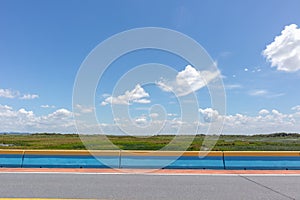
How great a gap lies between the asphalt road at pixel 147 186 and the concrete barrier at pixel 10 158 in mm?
1557

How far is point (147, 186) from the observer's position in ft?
22.7

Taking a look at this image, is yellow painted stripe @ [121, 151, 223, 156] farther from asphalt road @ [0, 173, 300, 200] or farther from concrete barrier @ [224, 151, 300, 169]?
asphalt road @ [0, 173, 300, 200]

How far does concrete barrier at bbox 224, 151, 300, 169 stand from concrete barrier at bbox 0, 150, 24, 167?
7.55 meters

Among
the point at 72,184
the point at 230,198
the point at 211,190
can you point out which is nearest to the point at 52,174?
the point at 72,184

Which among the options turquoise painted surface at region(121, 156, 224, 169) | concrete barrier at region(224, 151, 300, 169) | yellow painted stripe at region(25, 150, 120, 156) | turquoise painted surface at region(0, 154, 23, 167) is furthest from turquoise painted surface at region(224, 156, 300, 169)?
turquoise painted surface at region(0, 154, 23, 167)

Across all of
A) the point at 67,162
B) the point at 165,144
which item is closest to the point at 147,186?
the point at 67,162

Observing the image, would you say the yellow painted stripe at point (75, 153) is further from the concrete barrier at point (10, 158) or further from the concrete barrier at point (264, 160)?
the concrete barrier at point (264, 160)

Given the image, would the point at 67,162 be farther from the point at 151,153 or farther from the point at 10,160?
the point at 151,153

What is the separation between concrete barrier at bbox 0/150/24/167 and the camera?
387 inches

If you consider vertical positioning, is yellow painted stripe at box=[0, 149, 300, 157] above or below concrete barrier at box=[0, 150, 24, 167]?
above

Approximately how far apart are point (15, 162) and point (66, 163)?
1882 mm

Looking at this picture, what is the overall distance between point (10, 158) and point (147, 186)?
230 inches

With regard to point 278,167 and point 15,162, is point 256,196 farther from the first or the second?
point 15,162

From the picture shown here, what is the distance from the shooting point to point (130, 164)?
391 inches
